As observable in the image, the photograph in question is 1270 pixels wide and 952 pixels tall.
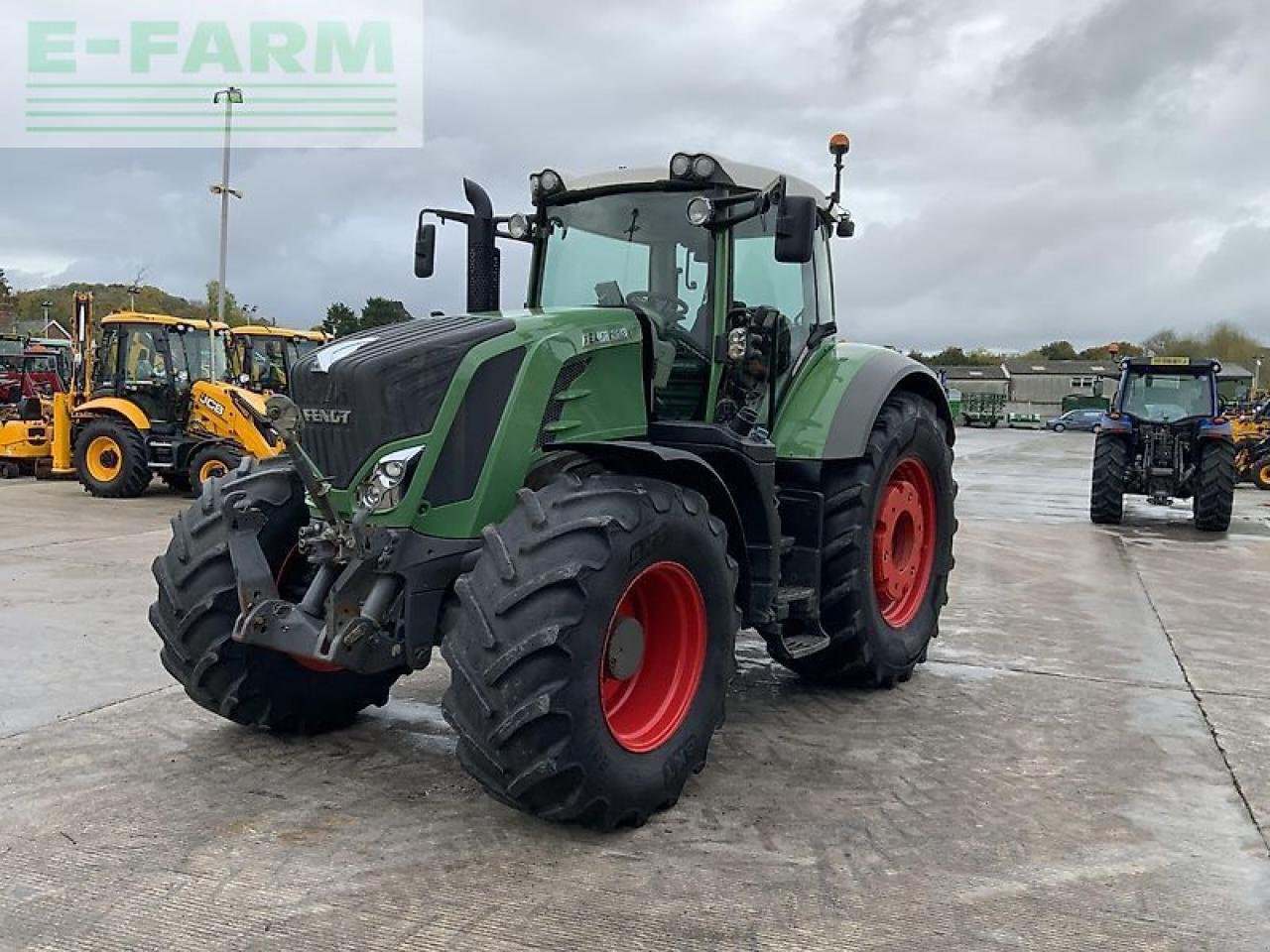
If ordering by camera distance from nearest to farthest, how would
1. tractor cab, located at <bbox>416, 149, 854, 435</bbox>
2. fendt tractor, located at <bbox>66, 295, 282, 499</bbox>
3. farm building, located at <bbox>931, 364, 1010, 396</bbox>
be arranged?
tractor cab, located at <bbox>416, 149, 854, 435</bbox> → fendt tractor, located at <bbox>66, 295, 282, 499</bbox> → farm building, located at <bbox>931, 364, 1010, 396</bbox>

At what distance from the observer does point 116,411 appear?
13.8 metres

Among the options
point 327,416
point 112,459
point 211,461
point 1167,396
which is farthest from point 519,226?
point 1167,396

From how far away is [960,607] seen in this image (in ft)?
24.8

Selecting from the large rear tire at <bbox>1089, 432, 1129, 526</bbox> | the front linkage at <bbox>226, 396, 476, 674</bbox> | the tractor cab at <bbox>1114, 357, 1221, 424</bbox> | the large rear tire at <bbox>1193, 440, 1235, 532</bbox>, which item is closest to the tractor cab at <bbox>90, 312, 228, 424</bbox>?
the large rear tire at <bbox>1089, 432, 1129, 526</bbox>

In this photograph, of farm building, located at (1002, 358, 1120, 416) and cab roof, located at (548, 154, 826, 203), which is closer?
cab roof, located at (548, 154, 826, 203)

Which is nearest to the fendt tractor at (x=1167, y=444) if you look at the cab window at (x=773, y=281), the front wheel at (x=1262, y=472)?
the front wheel at (x=1262, y=472)

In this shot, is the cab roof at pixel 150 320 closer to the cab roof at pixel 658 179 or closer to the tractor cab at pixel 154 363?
the tractor cab at pixel 154 363

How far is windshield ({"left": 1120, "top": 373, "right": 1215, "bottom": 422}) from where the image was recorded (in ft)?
44.8

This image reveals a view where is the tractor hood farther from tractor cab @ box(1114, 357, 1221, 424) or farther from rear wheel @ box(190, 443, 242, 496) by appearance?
tractor cab @ box(1114, 357, 1221, 424)

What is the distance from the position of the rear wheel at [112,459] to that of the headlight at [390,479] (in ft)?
36.8

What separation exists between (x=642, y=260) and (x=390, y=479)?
1.72 m

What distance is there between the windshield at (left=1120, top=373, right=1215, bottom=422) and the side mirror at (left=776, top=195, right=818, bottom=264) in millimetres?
10841

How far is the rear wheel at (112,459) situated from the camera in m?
13.6

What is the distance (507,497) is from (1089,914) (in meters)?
2.13
